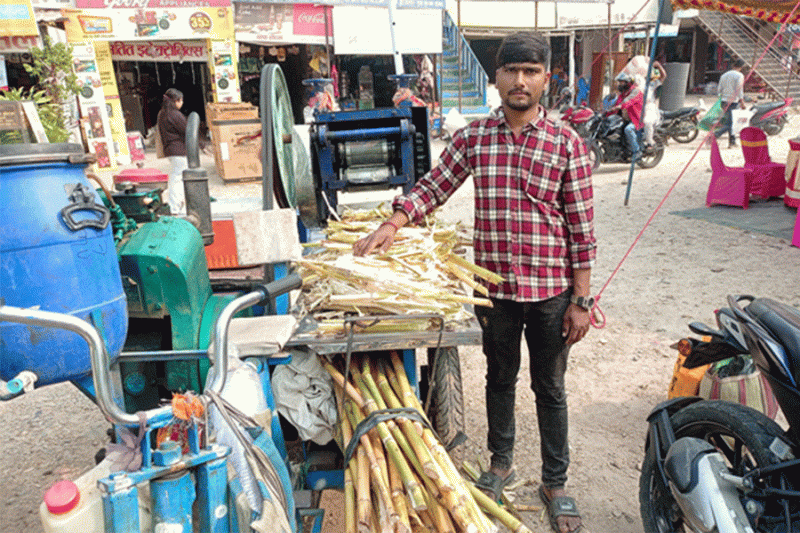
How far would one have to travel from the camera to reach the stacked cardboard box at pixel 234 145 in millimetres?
12688

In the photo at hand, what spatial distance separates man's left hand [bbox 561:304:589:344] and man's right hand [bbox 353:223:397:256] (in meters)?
0.89

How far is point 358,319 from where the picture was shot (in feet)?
8.59

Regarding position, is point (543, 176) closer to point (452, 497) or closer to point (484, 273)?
point (484, 273)

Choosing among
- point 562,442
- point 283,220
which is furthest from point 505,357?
point 283,220

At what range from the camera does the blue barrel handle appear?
2143mm

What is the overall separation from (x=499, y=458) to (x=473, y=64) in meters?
18.5

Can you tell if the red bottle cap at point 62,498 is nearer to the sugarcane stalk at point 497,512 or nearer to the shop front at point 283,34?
the sugarcane stalk at point 497,512

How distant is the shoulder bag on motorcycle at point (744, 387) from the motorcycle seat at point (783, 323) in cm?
69

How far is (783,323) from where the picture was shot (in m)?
2.39

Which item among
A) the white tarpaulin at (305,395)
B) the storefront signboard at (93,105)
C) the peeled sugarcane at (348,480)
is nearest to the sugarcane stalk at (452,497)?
the peeled sugarcane at (348,480)

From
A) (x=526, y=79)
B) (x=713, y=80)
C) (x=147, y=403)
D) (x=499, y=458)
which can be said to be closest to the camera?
(x=526, y=79)

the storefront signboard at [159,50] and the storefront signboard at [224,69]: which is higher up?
the storefront signboard at [159,50]

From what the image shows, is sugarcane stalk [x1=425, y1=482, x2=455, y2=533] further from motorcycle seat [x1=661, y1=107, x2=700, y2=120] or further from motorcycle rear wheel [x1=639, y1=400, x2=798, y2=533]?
motorcycle seat [x1=661, y1=107, x2=700, y2=120]

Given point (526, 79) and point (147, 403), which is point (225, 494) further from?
point (526, 79)
